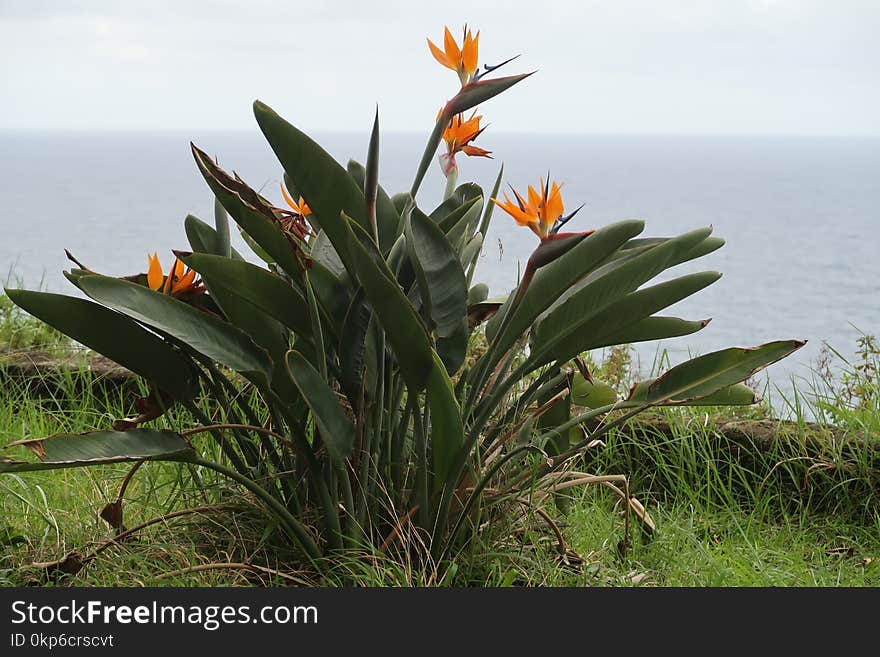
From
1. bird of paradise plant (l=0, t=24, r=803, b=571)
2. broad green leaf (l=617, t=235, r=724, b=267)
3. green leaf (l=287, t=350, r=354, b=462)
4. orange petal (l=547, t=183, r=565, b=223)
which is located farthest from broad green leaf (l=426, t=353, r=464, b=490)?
broad green leaf (l=617, t=235, r=724, b=267)

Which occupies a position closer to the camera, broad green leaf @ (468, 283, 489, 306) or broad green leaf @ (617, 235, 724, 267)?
broad green leaf @ (617, 235, 724, 267)

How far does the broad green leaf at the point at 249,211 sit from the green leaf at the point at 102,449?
263 mm

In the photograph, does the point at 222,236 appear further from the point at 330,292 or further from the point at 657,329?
the point at 657,329

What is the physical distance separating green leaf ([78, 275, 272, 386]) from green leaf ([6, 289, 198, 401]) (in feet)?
0.31

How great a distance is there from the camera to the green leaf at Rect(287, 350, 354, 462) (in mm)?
1013

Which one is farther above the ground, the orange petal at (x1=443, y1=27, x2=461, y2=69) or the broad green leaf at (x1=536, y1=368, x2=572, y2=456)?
the orange petal at (x1=443, y1=27, x2=461, y2=69)

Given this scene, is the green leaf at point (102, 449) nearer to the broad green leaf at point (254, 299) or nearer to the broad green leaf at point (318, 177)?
the broad green leaf at point (254, 299)

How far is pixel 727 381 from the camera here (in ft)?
4.06

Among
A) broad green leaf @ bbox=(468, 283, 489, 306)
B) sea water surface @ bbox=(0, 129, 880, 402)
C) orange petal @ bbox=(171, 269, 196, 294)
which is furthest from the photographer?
sea water surface @ bbox=(0, 129, 880, 402)

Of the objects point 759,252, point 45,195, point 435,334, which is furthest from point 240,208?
point 45,195

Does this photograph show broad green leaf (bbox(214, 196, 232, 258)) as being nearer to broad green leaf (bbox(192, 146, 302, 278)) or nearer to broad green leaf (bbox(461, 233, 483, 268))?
broad green leaf (bbox(192, 146, 302, 278))

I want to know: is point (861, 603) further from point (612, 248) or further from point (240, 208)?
point (240, 208)

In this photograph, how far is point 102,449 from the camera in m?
1.06

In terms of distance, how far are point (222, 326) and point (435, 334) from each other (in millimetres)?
268
